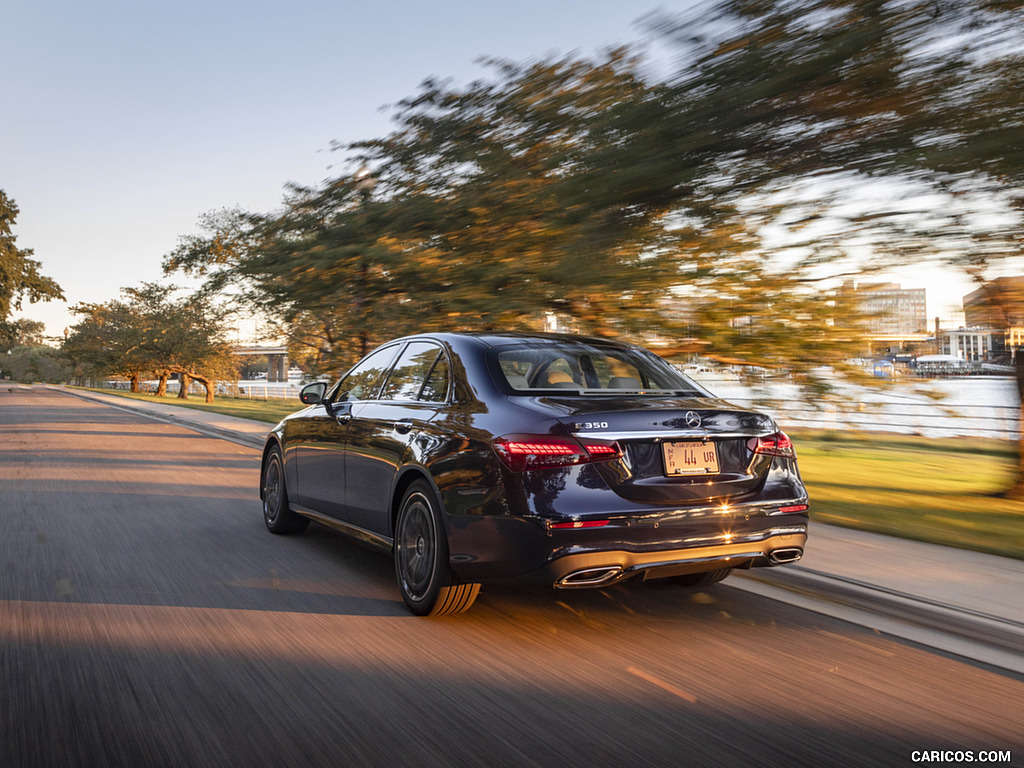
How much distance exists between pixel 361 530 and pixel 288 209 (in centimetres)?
1026

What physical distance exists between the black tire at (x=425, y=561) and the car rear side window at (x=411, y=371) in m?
0.77

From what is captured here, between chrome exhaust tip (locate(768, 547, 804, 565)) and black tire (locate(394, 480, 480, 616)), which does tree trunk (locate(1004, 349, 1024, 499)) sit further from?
black tire (locate(394, 480, 480, 616))

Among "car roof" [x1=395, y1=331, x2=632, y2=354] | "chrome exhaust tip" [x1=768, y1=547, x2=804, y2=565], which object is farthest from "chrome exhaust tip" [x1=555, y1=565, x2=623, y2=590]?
"car roof" [x1=395, y1=331, x2=632, y2=354]

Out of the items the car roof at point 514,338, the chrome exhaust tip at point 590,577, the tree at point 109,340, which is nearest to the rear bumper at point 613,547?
the chrome exhaust tip at point 590,577

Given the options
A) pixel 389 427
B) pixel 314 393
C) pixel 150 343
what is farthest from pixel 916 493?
pixel 150 343

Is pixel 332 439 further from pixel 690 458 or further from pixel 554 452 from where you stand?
pixel 690 458

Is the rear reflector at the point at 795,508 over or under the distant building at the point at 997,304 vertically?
under

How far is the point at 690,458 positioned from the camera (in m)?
4.68

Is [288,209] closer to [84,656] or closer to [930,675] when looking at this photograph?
[84,656]

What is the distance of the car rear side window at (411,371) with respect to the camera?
5.75 metres

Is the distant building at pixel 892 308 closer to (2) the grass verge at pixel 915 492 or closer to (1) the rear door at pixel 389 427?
(2) the grass verge at pixel 915 492

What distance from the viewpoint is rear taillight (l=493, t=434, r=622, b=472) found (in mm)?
4449

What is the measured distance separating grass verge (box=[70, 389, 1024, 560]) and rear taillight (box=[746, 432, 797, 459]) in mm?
2886

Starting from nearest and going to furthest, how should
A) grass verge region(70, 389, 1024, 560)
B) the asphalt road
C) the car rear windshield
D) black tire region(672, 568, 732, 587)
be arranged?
the asphalt road → the car rear windshield → black tire region(672, 568, 732, 587) → grass verge region(70, 389, 1024, 560)
